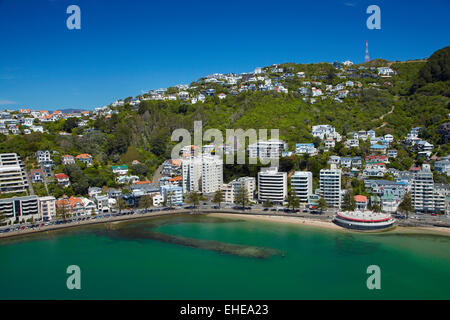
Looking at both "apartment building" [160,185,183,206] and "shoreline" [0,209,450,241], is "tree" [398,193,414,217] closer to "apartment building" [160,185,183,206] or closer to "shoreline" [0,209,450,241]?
"shoreline" [0,209,450,241]

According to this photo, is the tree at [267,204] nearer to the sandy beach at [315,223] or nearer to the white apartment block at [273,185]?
the white apartment block at [273,185]

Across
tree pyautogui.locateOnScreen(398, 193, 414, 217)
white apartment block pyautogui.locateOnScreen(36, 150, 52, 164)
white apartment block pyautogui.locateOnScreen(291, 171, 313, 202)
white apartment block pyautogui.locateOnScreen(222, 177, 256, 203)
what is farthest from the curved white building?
white apartment block pyautogui.locateOnScreen(36, 150, 52, 164)

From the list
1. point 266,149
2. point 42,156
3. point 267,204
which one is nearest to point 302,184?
point 267,204

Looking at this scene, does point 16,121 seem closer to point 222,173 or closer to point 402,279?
point 222,173

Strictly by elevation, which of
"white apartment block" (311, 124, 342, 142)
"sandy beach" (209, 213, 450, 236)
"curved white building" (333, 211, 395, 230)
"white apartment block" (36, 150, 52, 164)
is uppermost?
"white apartment block" (311, 124, 342, 142)

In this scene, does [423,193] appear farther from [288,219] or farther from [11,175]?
[11,175]
